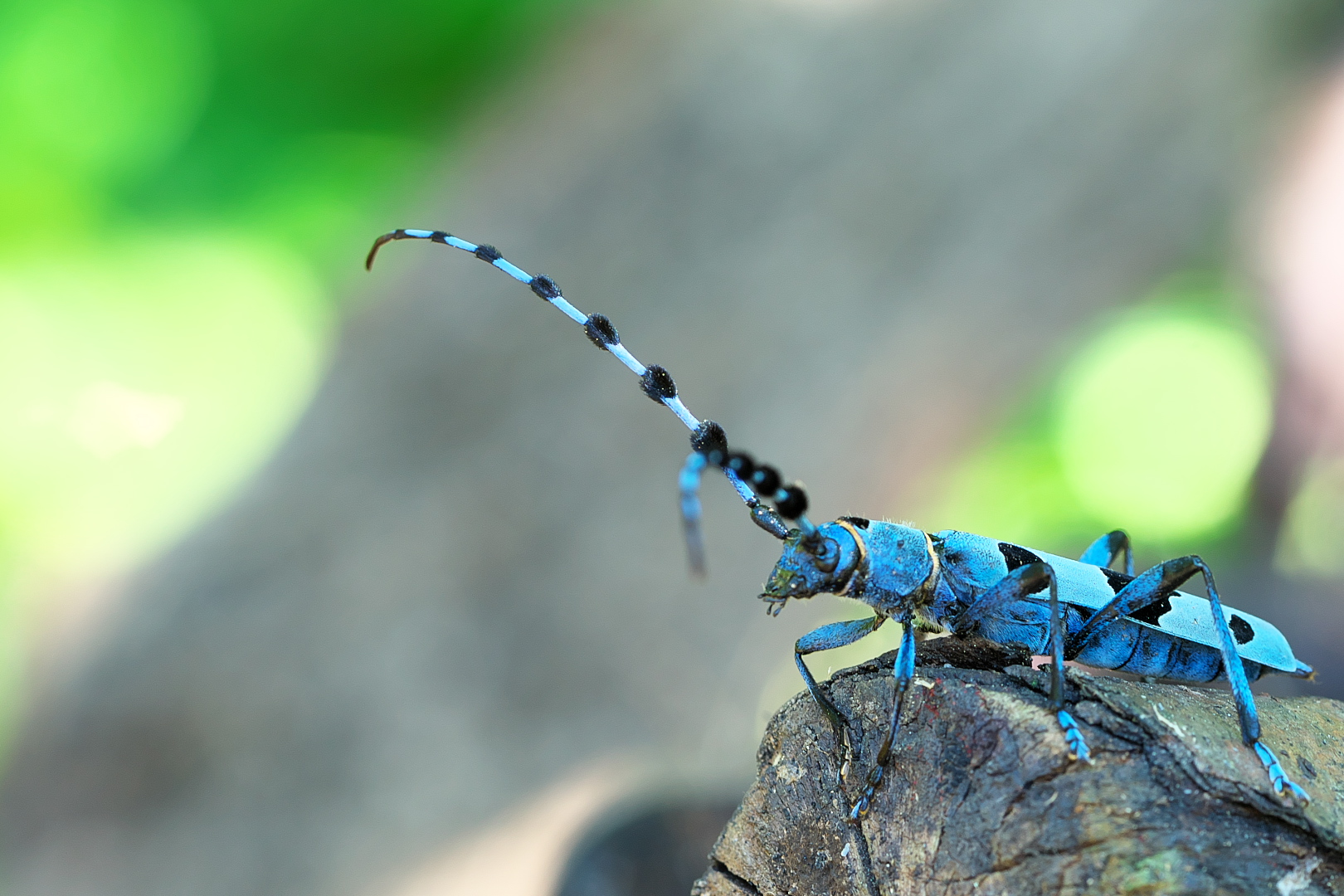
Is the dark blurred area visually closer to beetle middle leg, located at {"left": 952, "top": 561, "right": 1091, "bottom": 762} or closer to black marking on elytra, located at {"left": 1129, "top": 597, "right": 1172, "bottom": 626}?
beetle middle leg, located at {"left": 952, "top": 561, "right": 1091, "bottom": 762}

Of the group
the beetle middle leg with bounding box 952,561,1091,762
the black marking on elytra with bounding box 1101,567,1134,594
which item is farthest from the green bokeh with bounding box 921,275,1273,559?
the beetle middle leg with bounding box 952,561,1091,762

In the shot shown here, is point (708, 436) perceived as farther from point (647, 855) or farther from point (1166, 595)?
point (647, 855)

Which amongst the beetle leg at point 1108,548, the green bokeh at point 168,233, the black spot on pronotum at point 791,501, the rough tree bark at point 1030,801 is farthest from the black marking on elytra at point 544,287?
the green bokeh at point 168,233

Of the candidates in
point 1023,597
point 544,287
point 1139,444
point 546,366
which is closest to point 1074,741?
point 1023,597

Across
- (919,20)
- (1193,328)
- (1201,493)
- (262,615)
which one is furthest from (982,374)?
(262,615)

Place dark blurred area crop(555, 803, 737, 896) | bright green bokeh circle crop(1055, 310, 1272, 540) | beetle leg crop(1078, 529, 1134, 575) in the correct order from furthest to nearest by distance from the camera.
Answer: bright green bokeh circle crop(1055, 310, 1272, 540) < dark blurred area crop(555, 803, 737, 896) < beetle leg crop(1078, 529, 1134, 575)

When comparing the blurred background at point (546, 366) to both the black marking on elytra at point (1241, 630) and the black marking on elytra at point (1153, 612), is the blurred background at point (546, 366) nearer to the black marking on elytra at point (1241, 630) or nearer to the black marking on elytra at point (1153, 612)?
the black marking on elytra at point (1241, 630)

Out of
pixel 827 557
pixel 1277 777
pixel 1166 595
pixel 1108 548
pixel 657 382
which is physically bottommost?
pixel 1277 777
